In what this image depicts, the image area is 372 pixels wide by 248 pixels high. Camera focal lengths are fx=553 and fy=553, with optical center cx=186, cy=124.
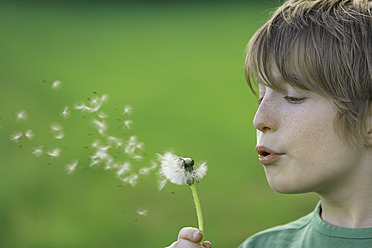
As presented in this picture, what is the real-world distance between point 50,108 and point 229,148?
1336 millimetres

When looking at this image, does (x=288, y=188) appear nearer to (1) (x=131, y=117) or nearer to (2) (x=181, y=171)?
(2) (x=181, y=171)

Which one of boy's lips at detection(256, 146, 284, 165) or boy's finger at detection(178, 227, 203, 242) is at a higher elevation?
boy's lips at detection(256, 146, 284, 165)

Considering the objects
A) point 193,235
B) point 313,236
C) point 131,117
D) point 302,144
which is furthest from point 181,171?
point 131,117

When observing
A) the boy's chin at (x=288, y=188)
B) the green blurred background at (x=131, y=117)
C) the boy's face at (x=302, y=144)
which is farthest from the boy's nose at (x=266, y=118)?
the green blurred background at (x=131, y=117)

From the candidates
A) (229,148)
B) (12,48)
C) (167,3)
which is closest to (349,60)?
(229,148)

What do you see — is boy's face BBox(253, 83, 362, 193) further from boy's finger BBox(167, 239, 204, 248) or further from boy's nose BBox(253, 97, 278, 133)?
boy's finger BBox(167, 239, 204, 248)

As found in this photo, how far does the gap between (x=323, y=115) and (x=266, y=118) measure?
13cm

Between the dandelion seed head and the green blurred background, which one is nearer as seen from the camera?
the dandelion seed head

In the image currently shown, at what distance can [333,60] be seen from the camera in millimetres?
1258

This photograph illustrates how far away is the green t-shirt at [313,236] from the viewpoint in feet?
4.17

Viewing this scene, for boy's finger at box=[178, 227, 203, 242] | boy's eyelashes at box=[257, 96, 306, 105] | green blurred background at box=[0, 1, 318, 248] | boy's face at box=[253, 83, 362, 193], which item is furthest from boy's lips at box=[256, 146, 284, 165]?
green blurred background at box=[0, 1, 318, 248]

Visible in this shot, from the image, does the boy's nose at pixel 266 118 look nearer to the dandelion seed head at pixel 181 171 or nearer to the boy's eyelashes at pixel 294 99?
the boy's eyelashes at pixel 294 99

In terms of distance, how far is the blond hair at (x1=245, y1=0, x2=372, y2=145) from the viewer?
1245 millimetres

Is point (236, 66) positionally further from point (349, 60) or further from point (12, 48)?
point (349, 60)
